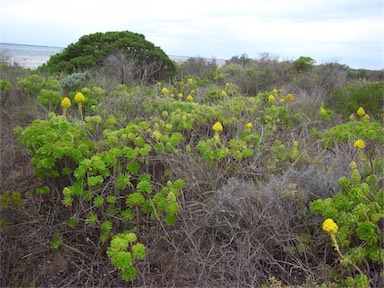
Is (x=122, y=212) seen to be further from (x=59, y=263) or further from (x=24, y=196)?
(x=24, y=196)

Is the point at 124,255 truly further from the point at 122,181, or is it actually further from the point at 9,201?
the point at 9,201

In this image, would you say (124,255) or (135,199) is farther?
(135,199)

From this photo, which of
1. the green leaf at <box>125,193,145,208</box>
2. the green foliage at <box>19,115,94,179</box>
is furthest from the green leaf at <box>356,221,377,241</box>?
the green foliage at <box>19,115,94,179</box>

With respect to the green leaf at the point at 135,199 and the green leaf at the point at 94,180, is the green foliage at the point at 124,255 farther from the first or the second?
the green leaf at the point at 94,180

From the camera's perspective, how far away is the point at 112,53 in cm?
860

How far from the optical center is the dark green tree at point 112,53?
8.38m

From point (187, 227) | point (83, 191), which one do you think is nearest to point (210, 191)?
point (187, 227)

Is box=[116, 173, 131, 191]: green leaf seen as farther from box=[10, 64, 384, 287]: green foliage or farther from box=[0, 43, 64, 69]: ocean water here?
box=[0, 43, 64, 69]: ocean water

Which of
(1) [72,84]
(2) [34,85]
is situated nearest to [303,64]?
(1) [72,84]

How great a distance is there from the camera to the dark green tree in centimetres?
838

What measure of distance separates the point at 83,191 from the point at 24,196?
2.68ft

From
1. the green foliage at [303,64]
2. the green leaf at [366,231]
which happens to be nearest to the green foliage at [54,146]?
the green leaf at [366,231]

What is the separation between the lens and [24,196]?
12.1ft

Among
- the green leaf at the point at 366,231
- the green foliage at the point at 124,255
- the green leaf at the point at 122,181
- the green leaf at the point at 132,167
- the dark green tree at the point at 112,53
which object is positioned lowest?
the green foliage at the point at 124,255
